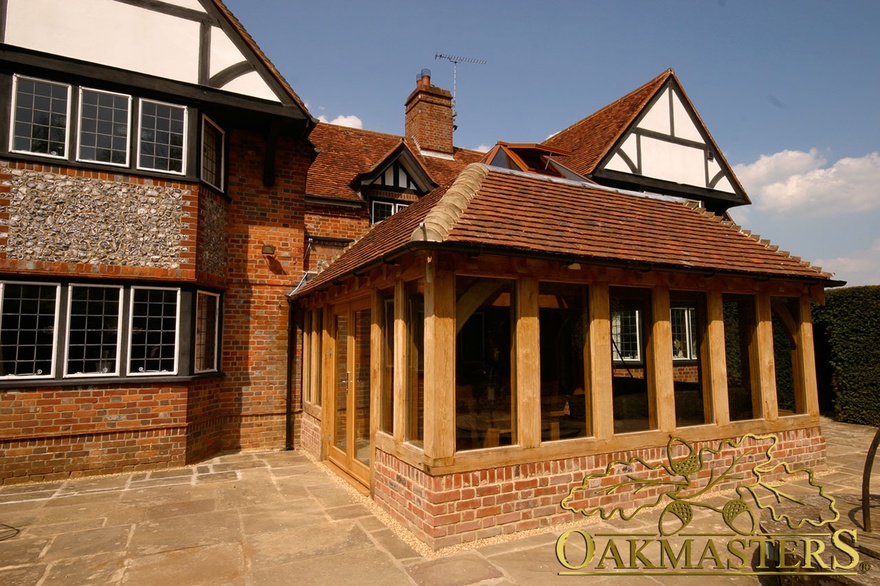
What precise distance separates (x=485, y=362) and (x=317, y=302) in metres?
4.60

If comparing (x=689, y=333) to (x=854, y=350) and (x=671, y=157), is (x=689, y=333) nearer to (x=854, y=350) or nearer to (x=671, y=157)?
(x=671, y=157)

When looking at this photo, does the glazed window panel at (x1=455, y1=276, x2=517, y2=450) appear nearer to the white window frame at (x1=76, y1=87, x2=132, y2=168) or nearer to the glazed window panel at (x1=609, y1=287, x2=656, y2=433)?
the glazed window panel at (x1=609, y1=287, x2=656, y2=433)

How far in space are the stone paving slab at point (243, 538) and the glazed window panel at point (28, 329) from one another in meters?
1.75

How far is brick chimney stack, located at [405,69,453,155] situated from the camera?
659 inches

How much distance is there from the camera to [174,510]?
260 inches

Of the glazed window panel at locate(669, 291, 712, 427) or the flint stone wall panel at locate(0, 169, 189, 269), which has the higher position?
the flint stone wall panel at locate(0, 169, 189, 269)

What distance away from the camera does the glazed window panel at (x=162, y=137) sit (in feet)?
29.6

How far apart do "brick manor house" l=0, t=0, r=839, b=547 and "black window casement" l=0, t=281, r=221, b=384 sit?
32 millimetres

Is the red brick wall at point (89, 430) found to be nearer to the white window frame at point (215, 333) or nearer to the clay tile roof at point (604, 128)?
the white window frame at point (215, 333)

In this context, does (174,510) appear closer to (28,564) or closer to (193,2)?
(28,564)

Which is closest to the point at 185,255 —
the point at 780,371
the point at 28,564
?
the point at 28,564

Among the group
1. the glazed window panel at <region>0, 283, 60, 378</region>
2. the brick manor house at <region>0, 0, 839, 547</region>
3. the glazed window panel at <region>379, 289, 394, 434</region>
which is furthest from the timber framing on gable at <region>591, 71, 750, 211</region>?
the glazed window panel at <region>0, 283, 60, 378</region>

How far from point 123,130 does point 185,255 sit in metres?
2.29

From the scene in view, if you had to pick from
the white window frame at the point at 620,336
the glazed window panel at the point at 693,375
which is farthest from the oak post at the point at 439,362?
the glazed window panel at the point at 693,375
